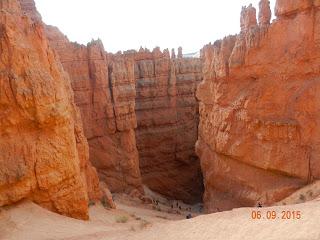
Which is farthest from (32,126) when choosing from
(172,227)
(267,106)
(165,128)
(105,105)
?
(165,128)

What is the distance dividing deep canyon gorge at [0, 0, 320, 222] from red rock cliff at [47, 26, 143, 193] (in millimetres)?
58

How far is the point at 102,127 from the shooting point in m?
21.2

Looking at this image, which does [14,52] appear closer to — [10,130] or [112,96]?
[10,130]

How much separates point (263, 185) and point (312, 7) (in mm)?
7142

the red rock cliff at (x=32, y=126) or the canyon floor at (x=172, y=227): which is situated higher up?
the red rock cliff at (x=32, y=126)

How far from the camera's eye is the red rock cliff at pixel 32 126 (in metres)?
9.51

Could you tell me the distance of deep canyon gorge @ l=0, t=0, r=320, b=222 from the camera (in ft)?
32.4

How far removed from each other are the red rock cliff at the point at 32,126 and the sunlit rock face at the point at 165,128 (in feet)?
56.7

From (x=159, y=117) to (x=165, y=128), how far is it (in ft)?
3.23

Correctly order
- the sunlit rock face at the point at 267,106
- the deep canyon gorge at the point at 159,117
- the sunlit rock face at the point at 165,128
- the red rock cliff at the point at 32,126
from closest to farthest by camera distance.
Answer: the red rock cliff at the point at 32,126, the deep canyon gorge at the point at 159,117, the sunlit rock face at the point at 267,106, the sunlit rock face at the point at 165,128

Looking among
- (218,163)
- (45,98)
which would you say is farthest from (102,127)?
(45,98)

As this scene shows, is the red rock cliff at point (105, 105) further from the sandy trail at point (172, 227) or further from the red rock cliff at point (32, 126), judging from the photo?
the sandy trail at point (172, 227)
